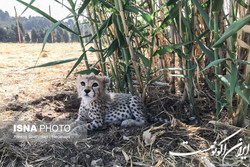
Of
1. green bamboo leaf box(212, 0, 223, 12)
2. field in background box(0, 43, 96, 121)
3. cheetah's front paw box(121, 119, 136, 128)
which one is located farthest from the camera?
field in background box(0, 43, 96, 121)

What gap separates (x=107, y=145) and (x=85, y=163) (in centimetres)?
19

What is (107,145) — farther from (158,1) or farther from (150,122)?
(158,1)

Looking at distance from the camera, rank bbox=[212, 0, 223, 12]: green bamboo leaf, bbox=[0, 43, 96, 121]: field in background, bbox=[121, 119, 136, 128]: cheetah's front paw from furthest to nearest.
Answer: bbox=[0, 43, 96, 121]: field in background, bbox=[121, 119, 136, 128]: cheetah's front paw, bbox=[212, 0, 223, 12]: green bamboo leaf

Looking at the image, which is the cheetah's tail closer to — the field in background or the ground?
the ground

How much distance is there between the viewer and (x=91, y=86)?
1.72 metres

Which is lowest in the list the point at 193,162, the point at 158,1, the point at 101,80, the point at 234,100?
the point at 193,162

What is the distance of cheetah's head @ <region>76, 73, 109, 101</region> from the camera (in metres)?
1.71

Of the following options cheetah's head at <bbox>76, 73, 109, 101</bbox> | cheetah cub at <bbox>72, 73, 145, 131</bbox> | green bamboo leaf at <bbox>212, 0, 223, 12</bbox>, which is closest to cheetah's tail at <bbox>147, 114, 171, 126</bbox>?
cheetah cub at <bbox>72, 73, 145, 131</bbox>

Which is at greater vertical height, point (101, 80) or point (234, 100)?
point (101, 80)

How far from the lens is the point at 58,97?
2355 mm

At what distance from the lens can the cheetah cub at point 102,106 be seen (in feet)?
5.64

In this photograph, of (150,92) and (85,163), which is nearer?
(85,163)

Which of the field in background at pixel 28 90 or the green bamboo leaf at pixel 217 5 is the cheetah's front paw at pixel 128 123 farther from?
the green bamboo leaf at pixel 217 5

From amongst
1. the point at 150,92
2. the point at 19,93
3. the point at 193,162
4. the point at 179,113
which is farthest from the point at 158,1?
the point at 19,93
